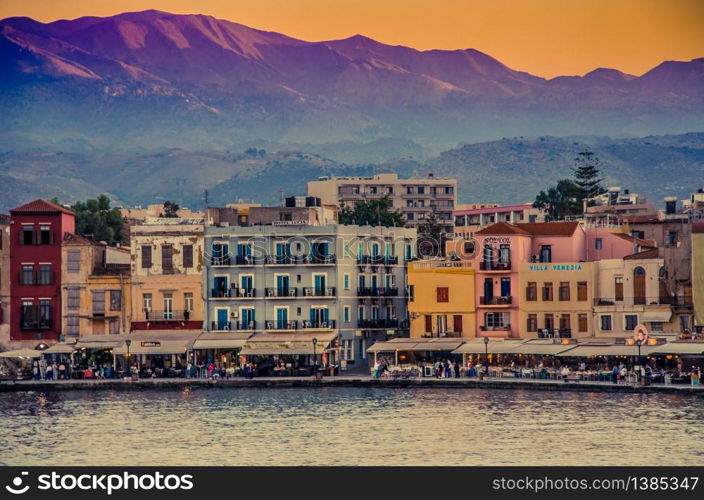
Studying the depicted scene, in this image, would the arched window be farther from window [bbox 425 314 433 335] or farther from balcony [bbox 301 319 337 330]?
balcony [bbox 301 319 337 330]

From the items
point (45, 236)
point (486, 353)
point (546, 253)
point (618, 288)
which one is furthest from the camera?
point (45, 236)

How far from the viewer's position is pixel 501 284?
91812 mm

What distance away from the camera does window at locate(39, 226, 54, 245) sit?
95.8 m

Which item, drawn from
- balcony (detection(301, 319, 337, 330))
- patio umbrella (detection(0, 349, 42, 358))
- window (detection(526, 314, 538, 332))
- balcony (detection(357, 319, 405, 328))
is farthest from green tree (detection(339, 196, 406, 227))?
patio umbrella (detection(0, 349, 42, 358))

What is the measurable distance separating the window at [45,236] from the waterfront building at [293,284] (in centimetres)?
915

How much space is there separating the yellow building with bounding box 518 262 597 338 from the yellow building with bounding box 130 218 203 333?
1909cm

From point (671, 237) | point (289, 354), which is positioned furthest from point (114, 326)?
point (671, 237)

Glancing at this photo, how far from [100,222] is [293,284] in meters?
41.5

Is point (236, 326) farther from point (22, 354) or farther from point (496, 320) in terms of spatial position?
point (496, 320)

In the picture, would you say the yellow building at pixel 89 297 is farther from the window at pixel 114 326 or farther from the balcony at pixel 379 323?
the balcony at pixel 379 323

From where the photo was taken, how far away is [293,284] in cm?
9481

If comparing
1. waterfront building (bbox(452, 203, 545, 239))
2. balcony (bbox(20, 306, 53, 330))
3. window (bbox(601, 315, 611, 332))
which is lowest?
window (bbox(601, 315, 611, 332))

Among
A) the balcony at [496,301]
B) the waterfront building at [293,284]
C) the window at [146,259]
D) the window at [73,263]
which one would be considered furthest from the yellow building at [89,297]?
the balcony at [496,301]

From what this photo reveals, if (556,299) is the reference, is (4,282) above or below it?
above
